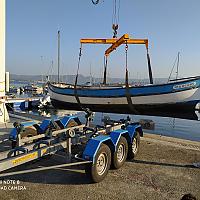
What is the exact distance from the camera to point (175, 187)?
4.50m

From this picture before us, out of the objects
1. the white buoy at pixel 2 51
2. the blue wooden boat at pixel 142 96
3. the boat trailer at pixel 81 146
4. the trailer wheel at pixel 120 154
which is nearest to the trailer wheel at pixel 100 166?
the boat trailer at pixel 81 146

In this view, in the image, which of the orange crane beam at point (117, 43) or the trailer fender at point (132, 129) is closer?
the trailer fender at point (132, 129)

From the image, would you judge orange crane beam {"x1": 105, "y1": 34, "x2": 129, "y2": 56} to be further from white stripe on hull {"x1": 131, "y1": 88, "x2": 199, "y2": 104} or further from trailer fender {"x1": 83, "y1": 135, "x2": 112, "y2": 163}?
trailer fender {"x1": 83, "y1": 135, "x2": 112, "y2": 163}

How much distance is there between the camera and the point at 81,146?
6.59m

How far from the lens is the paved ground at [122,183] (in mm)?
4023

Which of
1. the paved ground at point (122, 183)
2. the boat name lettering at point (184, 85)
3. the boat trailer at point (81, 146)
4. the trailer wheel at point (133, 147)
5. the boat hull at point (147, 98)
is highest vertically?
the boat name lettering at point (184, 85)

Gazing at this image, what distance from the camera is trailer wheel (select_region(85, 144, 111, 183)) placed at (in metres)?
4.33

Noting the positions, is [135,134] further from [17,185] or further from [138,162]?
[17,185]

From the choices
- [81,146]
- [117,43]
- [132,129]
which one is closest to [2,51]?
[81,146]

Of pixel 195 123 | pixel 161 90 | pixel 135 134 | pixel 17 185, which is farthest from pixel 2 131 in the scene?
pixel 195 123

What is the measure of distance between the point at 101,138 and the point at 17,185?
1.91 m

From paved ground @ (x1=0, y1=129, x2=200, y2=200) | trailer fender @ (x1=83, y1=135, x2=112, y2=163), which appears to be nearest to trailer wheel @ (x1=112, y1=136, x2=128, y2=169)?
paved ground @ (x1=0, y1=129, x2=200, y2=200)

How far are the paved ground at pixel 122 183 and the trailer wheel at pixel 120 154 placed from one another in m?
0.15

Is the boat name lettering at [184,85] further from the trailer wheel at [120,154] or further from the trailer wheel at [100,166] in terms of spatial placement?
the trailer wheel at [100,166]
